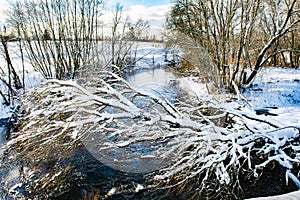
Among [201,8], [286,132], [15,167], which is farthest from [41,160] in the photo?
[201,8]

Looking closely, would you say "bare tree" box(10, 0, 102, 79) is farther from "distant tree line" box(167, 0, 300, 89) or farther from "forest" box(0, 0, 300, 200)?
"distant tree line" box(167, 0, 300, 89)

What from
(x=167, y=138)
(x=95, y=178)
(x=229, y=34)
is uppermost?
(x=229, y=34)

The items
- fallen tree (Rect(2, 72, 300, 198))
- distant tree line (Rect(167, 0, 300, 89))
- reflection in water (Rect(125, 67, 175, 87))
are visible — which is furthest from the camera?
reflection in water (Rect(125, 67, 175, 87))

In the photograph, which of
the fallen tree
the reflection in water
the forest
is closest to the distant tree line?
the forest

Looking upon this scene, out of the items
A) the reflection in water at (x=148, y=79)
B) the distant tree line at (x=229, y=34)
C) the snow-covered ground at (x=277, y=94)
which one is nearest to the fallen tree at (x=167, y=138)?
the snow-covered ground at (x=277, y=94)

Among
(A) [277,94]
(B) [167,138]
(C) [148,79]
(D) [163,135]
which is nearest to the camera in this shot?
(D) [163,135]

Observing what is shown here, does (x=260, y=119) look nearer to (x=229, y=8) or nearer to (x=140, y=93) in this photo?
(x=140, y=93)

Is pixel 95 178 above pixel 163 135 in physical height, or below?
below

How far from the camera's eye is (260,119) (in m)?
4.81

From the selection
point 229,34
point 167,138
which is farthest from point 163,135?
point 229,34

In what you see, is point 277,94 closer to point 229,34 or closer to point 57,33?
point 229,34

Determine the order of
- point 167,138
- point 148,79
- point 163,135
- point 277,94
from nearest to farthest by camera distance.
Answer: point 163,135, point 167,138, point 277,94, point 148,79

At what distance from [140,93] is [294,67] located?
1333 cm

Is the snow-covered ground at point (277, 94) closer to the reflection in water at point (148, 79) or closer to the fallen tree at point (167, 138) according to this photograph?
the fallen tree at point (167, 138)
